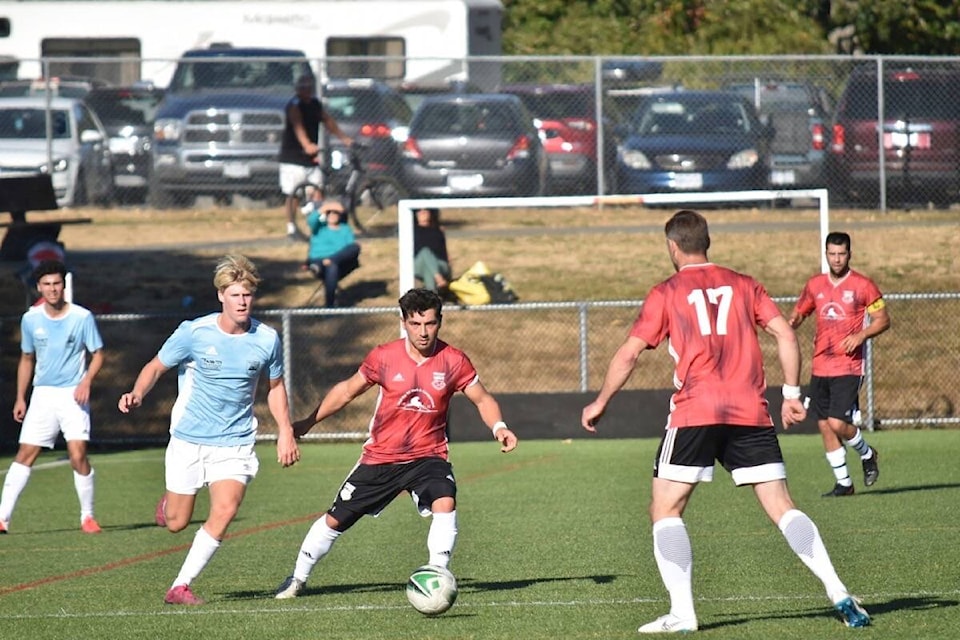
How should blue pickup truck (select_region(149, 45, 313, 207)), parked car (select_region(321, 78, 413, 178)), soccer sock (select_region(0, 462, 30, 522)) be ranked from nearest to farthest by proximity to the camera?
soccer sock (select_region(0, 462, 30, 522)) < parked car (select_region(321, 78, 413, 178)) < blue pickup truck (select_region(149, 45, 313, 207))

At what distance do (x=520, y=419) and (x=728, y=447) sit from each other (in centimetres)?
1096

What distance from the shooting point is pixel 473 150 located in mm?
24578

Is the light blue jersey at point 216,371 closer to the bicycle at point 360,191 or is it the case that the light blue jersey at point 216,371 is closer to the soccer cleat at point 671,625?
the soccer cleat at point 671,625

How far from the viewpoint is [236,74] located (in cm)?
2625

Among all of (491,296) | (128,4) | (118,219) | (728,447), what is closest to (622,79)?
(491,296)

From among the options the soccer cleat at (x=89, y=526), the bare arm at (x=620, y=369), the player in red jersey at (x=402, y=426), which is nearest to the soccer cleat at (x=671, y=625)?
the bare arm at (x=620, y=369)

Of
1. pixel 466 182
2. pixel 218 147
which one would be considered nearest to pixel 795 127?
pixel 466 182

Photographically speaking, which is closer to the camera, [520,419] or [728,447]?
[728,447]

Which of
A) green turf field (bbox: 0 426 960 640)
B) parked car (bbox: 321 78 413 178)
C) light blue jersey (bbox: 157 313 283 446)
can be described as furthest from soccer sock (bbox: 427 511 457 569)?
parked car (bbox: 321 78 413 178)

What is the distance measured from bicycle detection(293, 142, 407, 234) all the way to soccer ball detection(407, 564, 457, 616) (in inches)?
632

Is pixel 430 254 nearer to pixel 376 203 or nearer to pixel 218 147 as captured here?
pixel 376 203

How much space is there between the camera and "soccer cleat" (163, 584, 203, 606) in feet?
29.1

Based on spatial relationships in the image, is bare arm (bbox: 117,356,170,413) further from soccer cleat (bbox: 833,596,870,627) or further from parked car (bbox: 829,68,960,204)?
parked car (bbox: 829,68,960,204)

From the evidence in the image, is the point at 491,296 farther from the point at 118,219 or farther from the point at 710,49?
the point at 710,49
